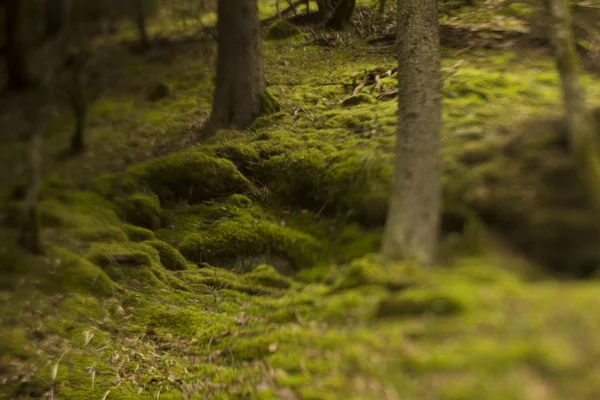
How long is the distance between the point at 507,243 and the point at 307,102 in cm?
465

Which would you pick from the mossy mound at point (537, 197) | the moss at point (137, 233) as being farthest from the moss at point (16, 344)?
the mossy mound at point (537, 197)

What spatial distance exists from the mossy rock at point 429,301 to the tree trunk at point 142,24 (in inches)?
111

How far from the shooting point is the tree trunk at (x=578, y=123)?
2.53 m

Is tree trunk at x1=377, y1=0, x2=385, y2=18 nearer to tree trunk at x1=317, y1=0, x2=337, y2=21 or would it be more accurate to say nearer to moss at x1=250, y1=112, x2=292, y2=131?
tree trunk at x1=317, y1=0, x2=337, y2=21

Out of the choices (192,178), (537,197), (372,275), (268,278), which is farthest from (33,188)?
(537,197)

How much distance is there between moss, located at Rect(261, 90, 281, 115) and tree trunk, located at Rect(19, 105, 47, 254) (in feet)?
13.1

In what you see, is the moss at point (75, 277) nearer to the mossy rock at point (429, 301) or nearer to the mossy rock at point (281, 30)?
the mossy rock at point (429, 301)

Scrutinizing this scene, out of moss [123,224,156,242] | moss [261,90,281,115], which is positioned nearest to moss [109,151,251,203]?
moss [123,224,156,242]

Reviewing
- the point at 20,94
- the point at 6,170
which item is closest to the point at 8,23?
the point at 20,94

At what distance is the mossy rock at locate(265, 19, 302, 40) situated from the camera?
813 centimetres

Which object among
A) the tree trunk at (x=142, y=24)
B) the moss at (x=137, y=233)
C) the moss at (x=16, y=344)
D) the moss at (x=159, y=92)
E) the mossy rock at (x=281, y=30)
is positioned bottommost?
the moss at (x=16, y=344)

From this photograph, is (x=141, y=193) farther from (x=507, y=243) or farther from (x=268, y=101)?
(x=507, y=243)

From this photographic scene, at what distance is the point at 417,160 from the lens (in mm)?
3672

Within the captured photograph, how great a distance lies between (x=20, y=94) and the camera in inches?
102
